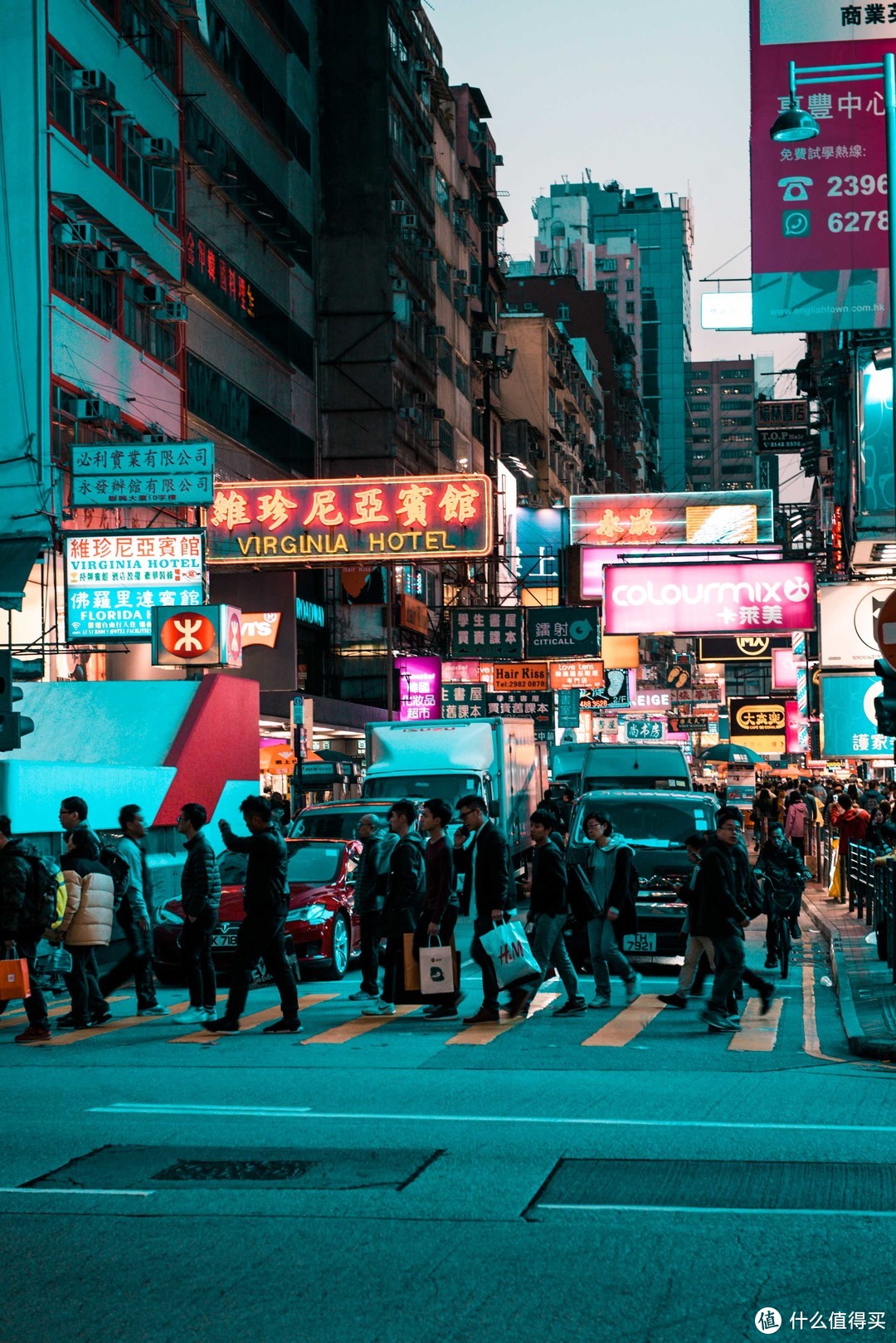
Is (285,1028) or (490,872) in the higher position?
(490,872)

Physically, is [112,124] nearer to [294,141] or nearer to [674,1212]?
[294,141]

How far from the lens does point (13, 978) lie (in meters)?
14.0

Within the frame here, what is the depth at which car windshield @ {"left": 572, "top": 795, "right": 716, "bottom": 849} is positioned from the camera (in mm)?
23203

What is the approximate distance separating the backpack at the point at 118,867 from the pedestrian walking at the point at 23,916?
1586 mm

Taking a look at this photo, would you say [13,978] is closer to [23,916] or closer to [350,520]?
[23,916]

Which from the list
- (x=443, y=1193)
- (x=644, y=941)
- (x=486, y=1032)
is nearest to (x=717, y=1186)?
(x=443, y=1193)

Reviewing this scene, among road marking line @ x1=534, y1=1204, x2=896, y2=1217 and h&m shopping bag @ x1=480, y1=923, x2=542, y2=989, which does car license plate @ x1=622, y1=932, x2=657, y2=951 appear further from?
road marking line @ x1=534, y1=1204, x2=896, y2=1217

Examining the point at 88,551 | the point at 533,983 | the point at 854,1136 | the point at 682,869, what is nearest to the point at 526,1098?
the point at 854,1136

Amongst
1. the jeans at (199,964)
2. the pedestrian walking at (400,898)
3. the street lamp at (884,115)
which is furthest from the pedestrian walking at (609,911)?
the street lamp at (884,115)

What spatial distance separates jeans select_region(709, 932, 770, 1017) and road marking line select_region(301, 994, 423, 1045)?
9.31 ft

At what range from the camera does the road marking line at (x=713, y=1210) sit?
7477 mm

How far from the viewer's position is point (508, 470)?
88.2m

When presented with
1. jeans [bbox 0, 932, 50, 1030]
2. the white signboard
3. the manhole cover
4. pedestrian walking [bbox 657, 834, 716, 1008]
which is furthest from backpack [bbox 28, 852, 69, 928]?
the white signboard

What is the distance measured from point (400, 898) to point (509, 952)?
1120 millimetres
